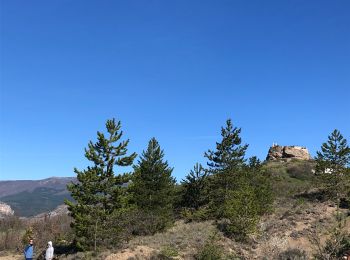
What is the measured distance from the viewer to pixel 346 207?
145ft

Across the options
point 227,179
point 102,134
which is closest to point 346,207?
point 227,179

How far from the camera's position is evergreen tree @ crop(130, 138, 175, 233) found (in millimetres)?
40250

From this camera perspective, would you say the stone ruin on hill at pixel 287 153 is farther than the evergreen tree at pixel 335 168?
Yes

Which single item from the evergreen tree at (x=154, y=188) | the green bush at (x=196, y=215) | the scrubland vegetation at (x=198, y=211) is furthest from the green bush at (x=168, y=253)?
the green bush at (x=196, y=215)

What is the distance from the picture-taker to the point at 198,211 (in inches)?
1737

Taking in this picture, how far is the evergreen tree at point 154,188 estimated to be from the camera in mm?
40250

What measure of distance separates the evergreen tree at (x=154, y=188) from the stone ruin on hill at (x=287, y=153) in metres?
55.5

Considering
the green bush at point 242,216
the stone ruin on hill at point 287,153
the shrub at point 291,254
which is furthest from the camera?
the stone ruin on hill at point 287,153

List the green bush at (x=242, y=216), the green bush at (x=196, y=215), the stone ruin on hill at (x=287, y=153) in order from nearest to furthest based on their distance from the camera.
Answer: the green bush at (x=242, y=216) → the green bush at (x=196, y=215) → the stone ruin on hill at (x=287, y=153)

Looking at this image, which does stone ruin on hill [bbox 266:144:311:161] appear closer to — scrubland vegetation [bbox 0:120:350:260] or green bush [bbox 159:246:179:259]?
scrubland vegetation [bbox 0:120:350:260]

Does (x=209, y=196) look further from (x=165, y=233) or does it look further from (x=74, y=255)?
(x=74, y=255)

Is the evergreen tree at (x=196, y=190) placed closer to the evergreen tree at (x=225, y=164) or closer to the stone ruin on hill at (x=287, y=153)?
the evergreen tree at (x=225, y=164)

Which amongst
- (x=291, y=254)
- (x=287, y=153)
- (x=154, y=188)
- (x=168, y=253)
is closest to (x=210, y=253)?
(x=168, y=253)

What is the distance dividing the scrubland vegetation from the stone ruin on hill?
38.6 m
